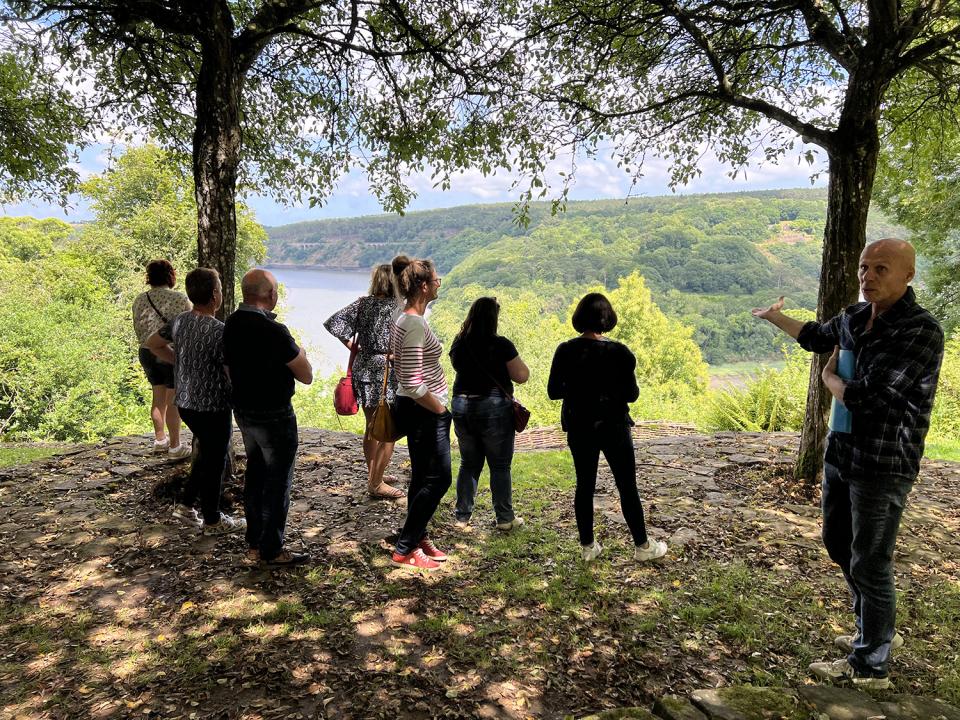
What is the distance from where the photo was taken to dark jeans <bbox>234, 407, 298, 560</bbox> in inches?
148

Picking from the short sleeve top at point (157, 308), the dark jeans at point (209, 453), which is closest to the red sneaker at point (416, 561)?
the dark jeans at point (209, 453)

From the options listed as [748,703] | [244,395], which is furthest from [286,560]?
[748,703]

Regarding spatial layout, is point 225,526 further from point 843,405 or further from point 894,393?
point 894,393

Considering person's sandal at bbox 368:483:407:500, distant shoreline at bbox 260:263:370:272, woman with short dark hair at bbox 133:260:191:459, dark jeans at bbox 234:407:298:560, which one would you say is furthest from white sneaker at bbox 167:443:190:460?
distant shoreline at bbox 260:263:370:272

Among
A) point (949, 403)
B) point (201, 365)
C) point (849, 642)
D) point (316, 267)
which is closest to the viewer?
point (849, 642)

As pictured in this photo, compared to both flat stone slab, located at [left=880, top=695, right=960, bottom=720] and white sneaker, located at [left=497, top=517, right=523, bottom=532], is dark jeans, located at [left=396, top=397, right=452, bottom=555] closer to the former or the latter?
white sneaker, located at [left=497, top=517, right=523, bottom=532]

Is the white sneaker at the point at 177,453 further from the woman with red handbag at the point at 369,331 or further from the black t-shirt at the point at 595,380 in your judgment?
the black t-shirt at the point at 595,380

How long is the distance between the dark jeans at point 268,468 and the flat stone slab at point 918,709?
11.4ft

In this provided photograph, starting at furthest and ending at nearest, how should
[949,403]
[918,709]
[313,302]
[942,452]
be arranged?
[313,302] → [949,403] → [942,452] → [918,709]

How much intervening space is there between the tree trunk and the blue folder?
292 cm

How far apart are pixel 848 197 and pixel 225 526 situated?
6404mm

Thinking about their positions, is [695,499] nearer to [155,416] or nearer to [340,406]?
[340,406]

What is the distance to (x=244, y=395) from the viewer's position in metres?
3.70

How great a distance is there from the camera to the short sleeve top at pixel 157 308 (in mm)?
5289
